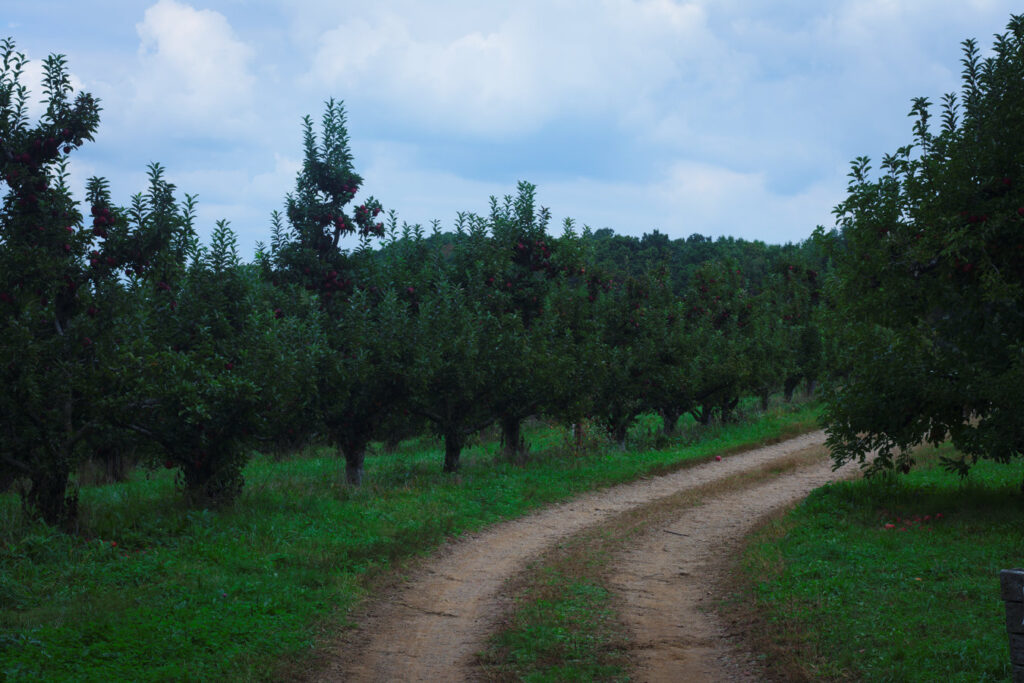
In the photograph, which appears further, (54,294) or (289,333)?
(289,333)

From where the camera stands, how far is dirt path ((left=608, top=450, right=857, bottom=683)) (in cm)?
798

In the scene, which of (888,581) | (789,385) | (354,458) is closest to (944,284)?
(888,581)

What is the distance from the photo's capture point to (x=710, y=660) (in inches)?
320

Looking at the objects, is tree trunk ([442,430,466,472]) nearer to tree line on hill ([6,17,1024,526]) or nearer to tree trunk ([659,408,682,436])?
tree line on hill ([6,17,1024,526])

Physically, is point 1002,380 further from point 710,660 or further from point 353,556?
point 353,556

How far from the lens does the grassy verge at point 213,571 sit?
303 inches

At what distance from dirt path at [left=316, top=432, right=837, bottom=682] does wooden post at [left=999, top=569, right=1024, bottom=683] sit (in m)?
3.38

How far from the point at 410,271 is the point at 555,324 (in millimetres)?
4740

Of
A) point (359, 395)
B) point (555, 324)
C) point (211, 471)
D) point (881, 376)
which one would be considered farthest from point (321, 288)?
point (881, 376)

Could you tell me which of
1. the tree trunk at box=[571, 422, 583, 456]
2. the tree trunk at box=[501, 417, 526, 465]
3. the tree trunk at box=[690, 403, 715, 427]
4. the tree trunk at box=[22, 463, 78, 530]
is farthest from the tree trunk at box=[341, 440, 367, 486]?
the tree trunk at box=[690, 403, 715, 427]

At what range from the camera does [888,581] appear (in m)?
9.98

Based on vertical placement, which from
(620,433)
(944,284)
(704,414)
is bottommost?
(620,433)

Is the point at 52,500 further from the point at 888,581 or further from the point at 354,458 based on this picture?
the point at 888,581

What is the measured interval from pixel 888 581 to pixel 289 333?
11313mm
